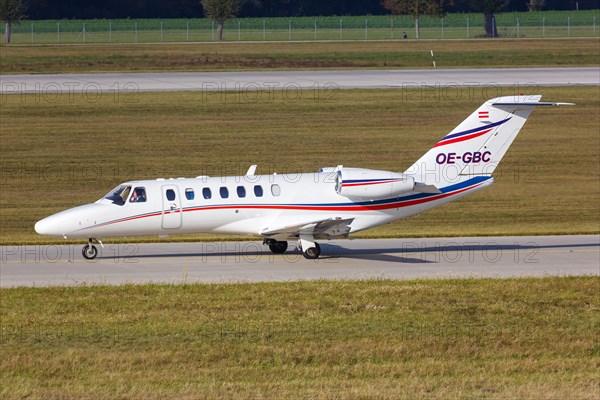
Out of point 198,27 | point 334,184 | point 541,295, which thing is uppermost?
point 198,27

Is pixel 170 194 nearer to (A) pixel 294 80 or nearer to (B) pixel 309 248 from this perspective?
(B) pixel 309 248

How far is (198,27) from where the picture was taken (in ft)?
359

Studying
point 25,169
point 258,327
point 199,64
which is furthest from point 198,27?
point 258,327

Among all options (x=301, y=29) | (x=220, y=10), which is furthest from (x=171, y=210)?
(x=301, y=29)

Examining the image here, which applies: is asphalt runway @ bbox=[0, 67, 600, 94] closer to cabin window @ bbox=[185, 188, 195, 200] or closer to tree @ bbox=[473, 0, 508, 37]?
cabin window @ bbox=[185, 188, 195, 200]

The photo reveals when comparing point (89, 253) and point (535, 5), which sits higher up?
point (535, 5)

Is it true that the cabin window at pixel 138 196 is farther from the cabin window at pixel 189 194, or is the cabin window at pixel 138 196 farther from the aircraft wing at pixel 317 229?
the aircraft wing at pixel 317 229

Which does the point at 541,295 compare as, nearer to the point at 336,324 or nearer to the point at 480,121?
the point at 336,324

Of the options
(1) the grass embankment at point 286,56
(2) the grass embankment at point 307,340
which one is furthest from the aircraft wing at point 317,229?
(1) the grass embankment at point 286,56

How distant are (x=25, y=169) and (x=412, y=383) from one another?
105ft

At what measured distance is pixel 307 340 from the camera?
1816cm

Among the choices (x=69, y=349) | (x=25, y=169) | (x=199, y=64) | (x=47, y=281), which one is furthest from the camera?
(x=199, y=64)

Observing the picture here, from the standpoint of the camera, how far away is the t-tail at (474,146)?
92.2 ft

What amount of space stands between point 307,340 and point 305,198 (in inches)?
382
